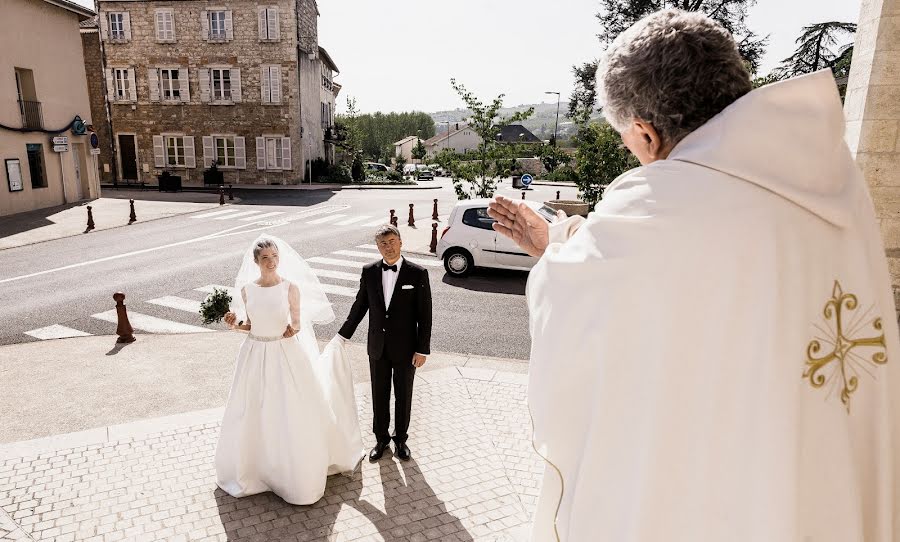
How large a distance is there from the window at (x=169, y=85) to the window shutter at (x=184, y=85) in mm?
164

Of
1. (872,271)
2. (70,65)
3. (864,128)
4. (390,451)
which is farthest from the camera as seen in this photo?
(70,65)

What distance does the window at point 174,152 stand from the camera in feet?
115

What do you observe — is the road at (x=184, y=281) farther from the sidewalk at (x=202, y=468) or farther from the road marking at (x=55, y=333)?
the sidewalk at (x=202, y=468)

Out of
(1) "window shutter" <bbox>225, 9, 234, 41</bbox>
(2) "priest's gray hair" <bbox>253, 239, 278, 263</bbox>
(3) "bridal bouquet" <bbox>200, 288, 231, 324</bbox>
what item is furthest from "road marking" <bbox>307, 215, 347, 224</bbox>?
(1) "window shutter" <bbox>225, 9, 234, 41</bbox>

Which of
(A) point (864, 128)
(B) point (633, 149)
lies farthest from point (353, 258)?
(B) point (633, 149)

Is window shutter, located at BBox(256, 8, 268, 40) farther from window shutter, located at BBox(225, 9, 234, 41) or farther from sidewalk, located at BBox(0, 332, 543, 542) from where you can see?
sidewalk, located at BBox(0, 332, 543, 542)

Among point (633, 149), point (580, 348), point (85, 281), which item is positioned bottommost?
point (85, 281)

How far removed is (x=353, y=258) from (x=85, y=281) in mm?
5775

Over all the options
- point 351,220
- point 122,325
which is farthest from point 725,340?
point 351,220

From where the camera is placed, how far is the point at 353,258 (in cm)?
1438

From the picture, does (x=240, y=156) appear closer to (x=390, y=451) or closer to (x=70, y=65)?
(x=70, y=65)

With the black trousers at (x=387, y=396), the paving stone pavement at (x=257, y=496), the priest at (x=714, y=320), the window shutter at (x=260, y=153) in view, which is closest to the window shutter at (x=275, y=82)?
the window shutter at (x=260, y=153)

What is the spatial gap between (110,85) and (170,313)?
3204 cm

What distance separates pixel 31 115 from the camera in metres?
21.9
